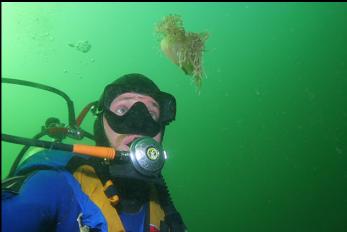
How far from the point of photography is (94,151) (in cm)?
211

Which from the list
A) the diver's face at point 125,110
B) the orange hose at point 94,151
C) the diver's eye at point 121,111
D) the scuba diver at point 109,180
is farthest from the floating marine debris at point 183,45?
the orange hose at point 94,151

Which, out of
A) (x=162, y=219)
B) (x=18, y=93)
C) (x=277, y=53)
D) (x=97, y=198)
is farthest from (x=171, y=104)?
(x=277, y=53)

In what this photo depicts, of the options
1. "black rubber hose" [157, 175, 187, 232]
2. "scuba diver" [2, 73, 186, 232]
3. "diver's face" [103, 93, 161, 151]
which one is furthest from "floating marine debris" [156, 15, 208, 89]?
"black rubber hose" [157, 175, 187, 232]

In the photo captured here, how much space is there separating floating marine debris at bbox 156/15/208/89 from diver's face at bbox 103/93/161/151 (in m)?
2.36

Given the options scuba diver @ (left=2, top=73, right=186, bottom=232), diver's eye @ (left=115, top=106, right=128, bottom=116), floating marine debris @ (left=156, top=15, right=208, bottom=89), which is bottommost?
scuba diver @ (left=2, top=73, right=186, bottom=232)

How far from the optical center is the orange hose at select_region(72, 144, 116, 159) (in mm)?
1958

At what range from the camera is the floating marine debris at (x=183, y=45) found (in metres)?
5.88

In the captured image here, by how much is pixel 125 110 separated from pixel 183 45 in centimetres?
292

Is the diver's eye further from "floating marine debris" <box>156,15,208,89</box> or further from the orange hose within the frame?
"floating marine debris" <box>156,15,208,89</box>

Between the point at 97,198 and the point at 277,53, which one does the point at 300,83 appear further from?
the point at 97,198

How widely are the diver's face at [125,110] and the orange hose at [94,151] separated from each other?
839 millimetres

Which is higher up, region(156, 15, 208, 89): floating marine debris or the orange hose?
region(156, 15, 208, 89): floating marine debris

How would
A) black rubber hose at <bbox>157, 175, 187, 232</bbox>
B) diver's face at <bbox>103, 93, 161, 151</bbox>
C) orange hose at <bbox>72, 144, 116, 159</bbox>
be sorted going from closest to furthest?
orange hose at <bbox>72, 144, 116, 159</bbox>, black rubber hose at <bbox>157, 175, 187, 232</bbox>, diver's face at <bbox>103, 93, 161, 151</bbox>

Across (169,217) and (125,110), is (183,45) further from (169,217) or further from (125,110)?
(169,217)
